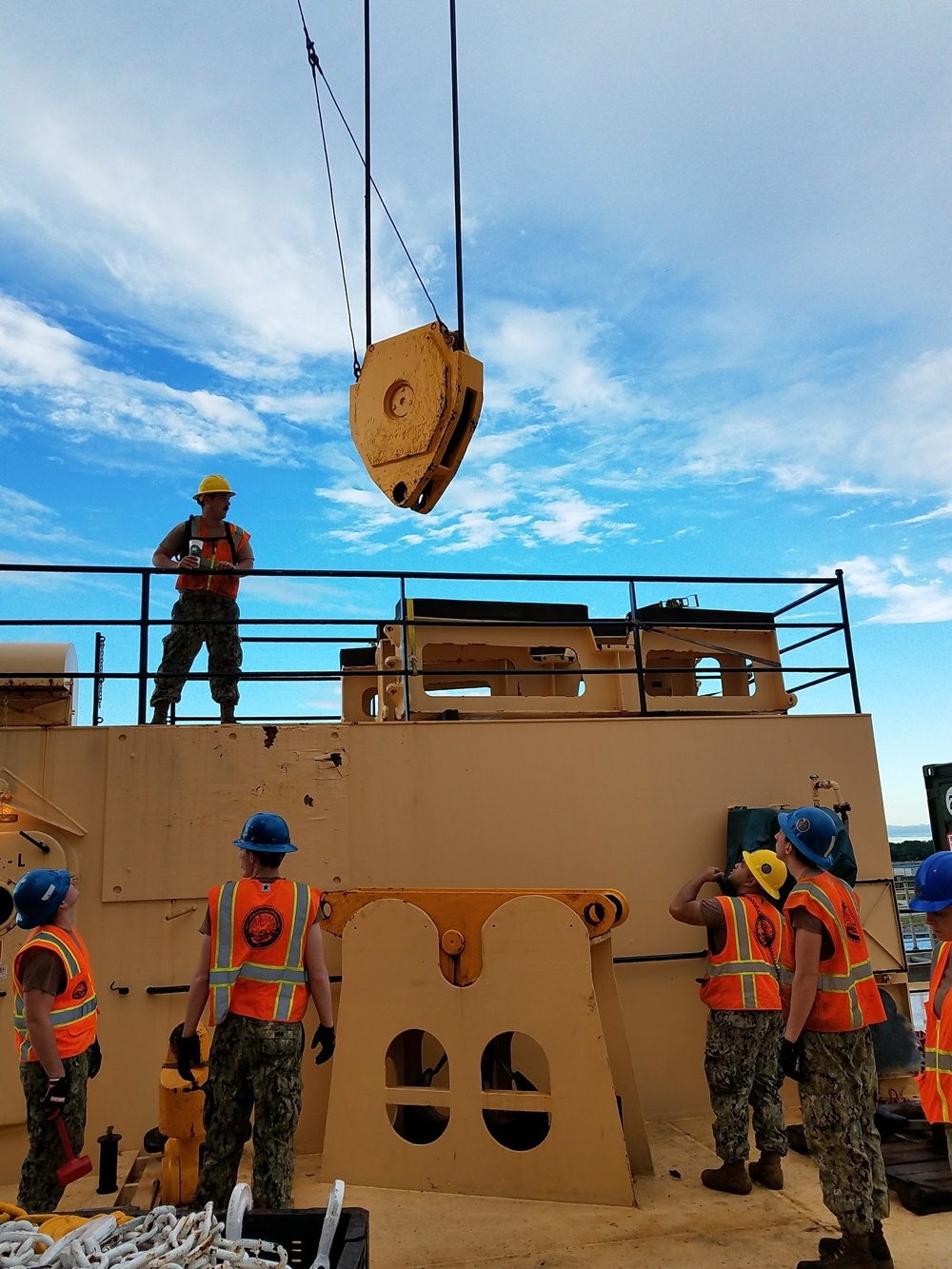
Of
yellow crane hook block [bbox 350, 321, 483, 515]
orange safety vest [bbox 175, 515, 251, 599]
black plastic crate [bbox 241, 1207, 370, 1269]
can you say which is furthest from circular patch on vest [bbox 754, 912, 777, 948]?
orange safety vest [bbox 175, 515, 251, 599]

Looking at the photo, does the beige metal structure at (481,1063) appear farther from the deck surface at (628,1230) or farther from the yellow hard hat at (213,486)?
the yellow hard hat at (213,486)

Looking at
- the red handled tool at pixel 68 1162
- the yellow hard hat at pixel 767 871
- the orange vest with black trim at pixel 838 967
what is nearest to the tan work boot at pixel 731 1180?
the orange vest with black trim at pixel 838 967

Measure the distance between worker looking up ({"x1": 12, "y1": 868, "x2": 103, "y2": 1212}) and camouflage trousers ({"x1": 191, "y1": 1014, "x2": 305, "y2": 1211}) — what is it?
0.60 metres

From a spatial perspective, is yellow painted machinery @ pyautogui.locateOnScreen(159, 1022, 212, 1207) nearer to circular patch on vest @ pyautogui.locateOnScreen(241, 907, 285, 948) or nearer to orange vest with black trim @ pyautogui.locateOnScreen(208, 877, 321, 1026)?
orange vest with black trim @ pyautogui.locateOnScreen(208, 877, 321, 1026)

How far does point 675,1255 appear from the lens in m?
3.77

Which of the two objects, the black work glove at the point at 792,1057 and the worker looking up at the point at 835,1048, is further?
the black work glove at the point at 792,1057

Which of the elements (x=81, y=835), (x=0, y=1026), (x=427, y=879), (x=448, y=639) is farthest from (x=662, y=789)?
(x=0, y=1026)

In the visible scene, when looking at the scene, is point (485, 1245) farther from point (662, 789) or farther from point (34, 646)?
point (34, 646)

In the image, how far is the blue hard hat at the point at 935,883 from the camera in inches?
130

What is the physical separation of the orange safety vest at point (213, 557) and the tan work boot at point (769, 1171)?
15.4ft

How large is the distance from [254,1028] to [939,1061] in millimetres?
2704

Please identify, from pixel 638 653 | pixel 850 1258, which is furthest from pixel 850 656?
pixel 850 1258

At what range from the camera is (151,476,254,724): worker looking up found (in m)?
6.07

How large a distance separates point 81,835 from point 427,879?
6.91 ft
